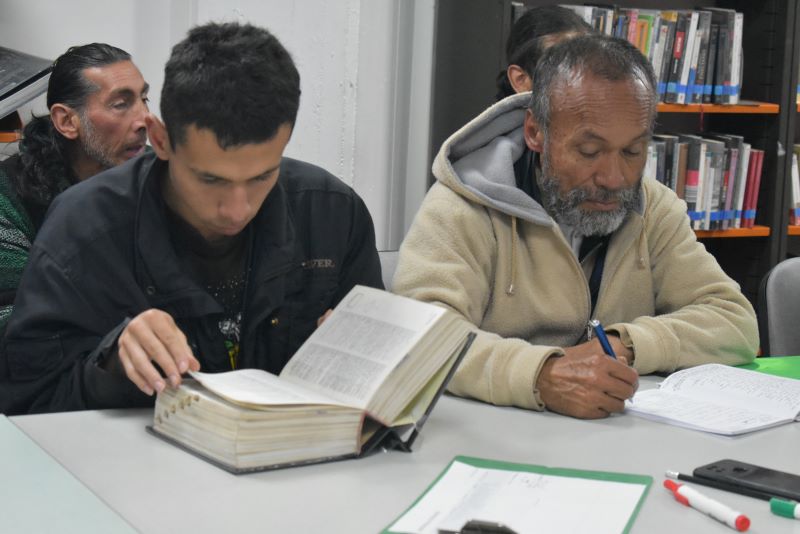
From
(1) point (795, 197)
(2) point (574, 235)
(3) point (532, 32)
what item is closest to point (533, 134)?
(2) point (574, 235)

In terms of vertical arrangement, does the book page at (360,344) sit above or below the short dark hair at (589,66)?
below

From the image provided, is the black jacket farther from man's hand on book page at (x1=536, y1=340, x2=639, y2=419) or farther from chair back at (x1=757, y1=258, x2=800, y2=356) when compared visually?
chair back at (x1=757, y1=258, x2=800, y2=356)

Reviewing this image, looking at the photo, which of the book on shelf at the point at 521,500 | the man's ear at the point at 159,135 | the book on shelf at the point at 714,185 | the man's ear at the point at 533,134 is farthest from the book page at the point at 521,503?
the book on shelf at the point at 714,185

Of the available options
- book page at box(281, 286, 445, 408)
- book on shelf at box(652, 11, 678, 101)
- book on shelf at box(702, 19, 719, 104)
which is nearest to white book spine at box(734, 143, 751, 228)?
book on shelf at box(702, 19, 719, 104)

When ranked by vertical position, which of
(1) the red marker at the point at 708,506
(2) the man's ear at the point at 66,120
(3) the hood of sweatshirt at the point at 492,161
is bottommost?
(1) the red marker at the point at 708,506

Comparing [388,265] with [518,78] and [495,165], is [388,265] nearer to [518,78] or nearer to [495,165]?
[495,165]

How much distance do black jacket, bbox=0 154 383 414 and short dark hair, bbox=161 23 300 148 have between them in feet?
0.59

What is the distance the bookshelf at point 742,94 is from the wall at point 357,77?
0.09 m

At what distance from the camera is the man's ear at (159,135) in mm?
1546

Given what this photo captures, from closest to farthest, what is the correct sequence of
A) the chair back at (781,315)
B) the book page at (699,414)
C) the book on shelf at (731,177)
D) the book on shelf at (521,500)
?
the book on shelf at (521,500), the book page at (699,414), the chair back at (781,315), the book on shelf at (731,177)

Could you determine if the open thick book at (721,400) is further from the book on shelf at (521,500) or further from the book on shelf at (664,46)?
the book on shelf at (664,46)

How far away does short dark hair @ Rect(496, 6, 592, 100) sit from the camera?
325cm

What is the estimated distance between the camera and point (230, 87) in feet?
4.83

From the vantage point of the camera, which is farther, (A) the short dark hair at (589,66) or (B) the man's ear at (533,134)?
(B) the man's ear at (533,134)
